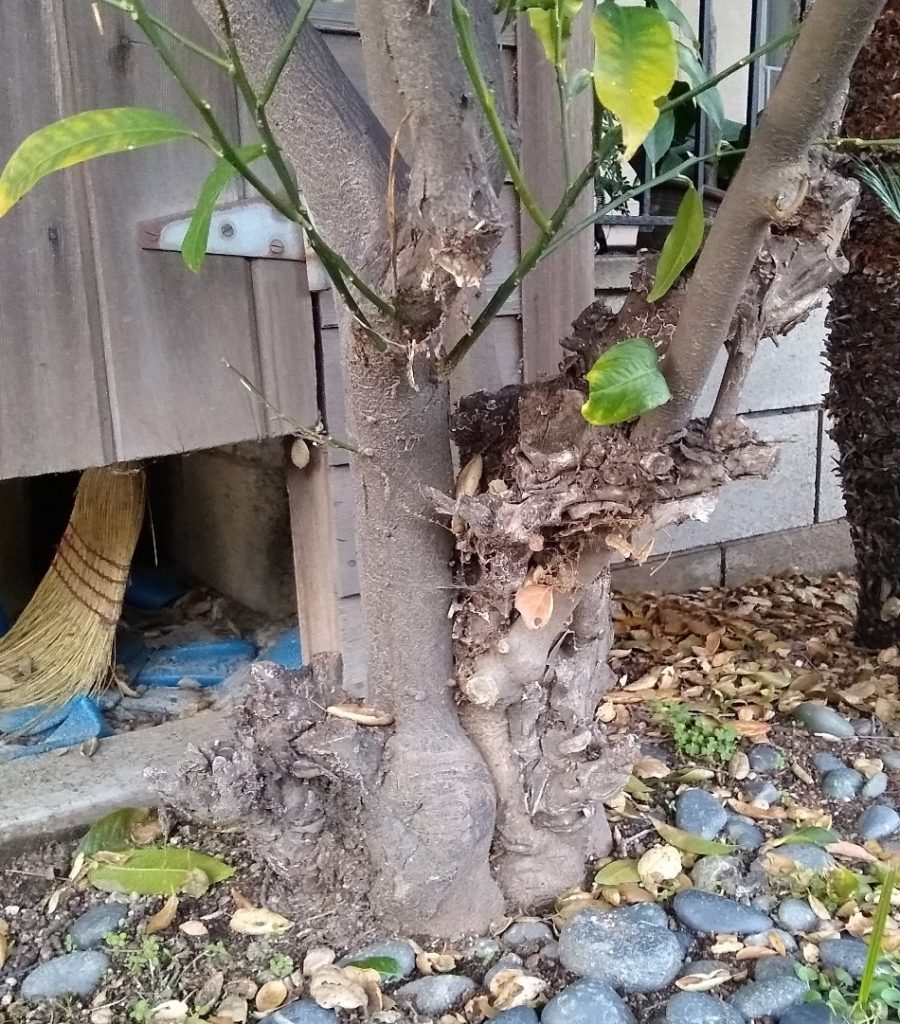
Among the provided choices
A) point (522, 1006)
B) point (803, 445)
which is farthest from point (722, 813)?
point (803, 445)

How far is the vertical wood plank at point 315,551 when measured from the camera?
4.19ft

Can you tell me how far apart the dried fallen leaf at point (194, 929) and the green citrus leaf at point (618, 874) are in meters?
0.42

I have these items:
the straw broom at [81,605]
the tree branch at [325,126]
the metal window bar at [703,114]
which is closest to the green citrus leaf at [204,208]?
the tree branch at [325,126]

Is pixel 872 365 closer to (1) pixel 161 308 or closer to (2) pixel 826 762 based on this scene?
(2) pixel 826 762

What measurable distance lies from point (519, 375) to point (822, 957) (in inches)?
33.0

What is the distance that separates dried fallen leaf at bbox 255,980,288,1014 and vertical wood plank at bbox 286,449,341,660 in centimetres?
47

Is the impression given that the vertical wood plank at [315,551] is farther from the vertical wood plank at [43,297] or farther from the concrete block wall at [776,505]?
the concrete block wall at [776,505]

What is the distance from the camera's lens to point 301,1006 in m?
0.85

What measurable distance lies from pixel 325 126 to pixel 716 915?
847mm

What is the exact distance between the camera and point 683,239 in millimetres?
680

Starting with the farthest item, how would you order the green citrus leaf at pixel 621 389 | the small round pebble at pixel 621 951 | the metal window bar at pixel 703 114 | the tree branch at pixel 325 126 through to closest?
1. the metal window bar at pixel 703 114
2. the small round pebble at pixel 621 951
3. the tree branch at pixel 325 126
4. the green citrus leaf at pixel 621 389

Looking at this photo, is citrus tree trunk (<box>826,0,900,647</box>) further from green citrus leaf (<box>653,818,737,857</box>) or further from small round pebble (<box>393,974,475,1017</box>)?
small round pebble (<box>393,974,475,1017</box>)

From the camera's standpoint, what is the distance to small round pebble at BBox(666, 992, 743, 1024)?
82 centimetres

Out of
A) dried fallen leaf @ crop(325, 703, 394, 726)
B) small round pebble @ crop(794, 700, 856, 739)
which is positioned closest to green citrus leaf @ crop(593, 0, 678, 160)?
dried fallen leaf @ crop(325, 703, 394, 726)
